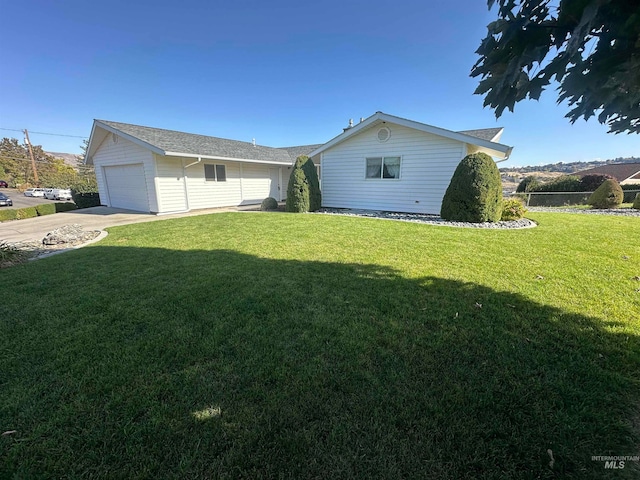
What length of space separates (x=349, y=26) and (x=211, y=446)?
13.8 metres

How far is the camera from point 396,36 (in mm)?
10836

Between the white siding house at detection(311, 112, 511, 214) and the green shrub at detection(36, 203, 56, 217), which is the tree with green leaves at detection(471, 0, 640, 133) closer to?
the white siding house at detection(311, 112, 511, 214)

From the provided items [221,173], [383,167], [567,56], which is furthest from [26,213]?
[567,56]

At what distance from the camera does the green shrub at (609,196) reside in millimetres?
13039

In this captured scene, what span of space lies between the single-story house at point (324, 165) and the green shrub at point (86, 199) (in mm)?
751

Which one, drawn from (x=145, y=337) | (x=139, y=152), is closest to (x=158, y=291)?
(x=145, y=337)

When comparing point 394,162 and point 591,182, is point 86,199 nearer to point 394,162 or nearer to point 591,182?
point 394,162

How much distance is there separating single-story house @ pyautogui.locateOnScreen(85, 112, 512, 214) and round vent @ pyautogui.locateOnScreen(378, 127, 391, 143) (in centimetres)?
4

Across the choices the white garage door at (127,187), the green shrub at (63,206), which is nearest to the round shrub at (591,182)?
the white garage door at (127,187)

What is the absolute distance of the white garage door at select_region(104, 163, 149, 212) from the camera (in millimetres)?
13156

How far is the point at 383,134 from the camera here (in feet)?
38.0

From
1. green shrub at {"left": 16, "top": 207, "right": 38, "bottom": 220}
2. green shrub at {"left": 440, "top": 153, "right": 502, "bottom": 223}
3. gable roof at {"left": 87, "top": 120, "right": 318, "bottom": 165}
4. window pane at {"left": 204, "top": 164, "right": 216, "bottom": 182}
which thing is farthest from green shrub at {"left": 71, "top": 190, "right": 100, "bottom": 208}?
green shrub at {"left": 440, "top": 153, "right": 502, "bottom": 223}

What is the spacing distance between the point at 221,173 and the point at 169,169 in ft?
10.00

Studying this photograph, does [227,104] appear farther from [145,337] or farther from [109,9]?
[145,337]
